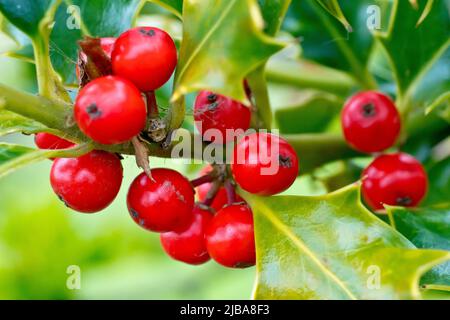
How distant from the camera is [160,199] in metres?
1.26

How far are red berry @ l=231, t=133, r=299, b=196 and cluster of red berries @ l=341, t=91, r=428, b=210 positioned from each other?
410 millimetres

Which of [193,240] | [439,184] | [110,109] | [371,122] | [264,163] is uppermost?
[110,109]

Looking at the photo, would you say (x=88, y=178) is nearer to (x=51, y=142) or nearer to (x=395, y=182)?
(x=51, y=142)

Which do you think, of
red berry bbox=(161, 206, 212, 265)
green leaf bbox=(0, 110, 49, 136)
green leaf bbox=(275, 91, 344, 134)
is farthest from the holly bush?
green leaf bbox=(275, 91, 344, 134)

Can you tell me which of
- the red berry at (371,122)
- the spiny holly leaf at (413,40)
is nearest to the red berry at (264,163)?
the red berry at (371,122)

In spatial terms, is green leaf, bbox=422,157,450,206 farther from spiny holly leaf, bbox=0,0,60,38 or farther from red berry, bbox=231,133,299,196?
spiny holly leaf, bbox=0,0,60,38

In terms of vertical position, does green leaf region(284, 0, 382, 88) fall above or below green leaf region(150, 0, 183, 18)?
below

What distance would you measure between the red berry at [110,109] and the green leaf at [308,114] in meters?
0.99

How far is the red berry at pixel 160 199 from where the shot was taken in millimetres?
1263

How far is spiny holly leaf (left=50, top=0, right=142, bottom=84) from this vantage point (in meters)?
1.49

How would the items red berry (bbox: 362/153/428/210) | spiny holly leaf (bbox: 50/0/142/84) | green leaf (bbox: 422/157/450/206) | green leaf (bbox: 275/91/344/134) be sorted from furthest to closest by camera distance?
green leaf (bbox: 275/91/344/134), green leaf (bbox: 422/157/450/206), red berry (bbox: 362/153/428/210), spiny holly leaf (bbox: 50/0/142/84)

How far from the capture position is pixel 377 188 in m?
1.62

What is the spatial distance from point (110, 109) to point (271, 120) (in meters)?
0.55

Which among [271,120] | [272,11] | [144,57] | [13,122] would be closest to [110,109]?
[144,57]
